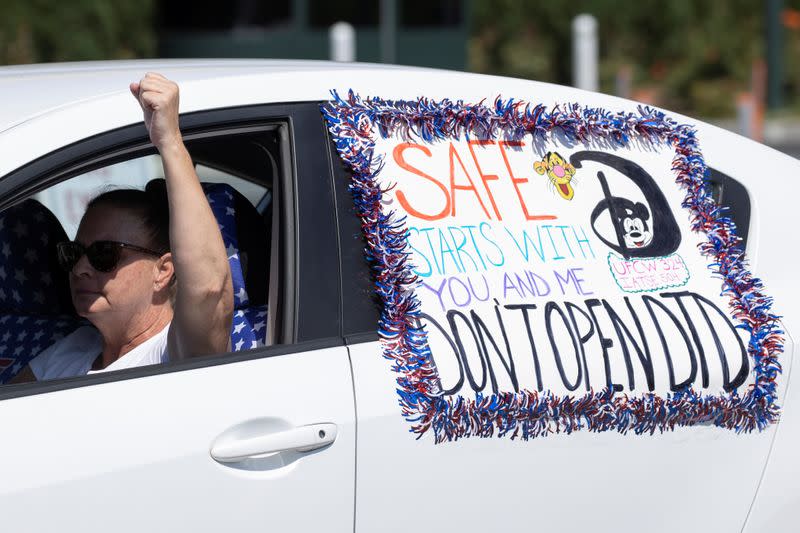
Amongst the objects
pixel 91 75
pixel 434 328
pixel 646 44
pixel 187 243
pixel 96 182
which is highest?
pixel 646 44

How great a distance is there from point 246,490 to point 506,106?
100 cm

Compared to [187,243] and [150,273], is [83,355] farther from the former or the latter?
[187,243]

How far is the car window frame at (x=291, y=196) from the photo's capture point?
212 centimetres

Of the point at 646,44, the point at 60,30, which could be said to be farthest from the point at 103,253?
the point at 646,44

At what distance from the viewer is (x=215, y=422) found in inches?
82.4

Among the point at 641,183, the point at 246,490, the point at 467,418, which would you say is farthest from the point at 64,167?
the point at 641,183

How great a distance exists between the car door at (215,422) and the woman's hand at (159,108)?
0.20 ft

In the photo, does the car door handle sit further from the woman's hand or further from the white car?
the woman's hand

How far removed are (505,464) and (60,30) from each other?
16528 mm

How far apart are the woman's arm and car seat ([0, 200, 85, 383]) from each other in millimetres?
722

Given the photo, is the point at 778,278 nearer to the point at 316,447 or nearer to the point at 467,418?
the point at 467,418

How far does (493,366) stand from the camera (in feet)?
7.70

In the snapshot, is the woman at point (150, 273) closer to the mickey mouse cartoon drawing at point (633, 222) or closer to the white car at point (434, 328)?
the white car at point (434, 328)

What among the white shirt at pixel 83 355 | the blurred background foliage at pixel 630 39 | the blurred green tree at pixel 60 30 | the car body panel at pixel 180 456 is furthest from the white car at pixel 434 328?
the blurred background foliage at pixel 630 39
